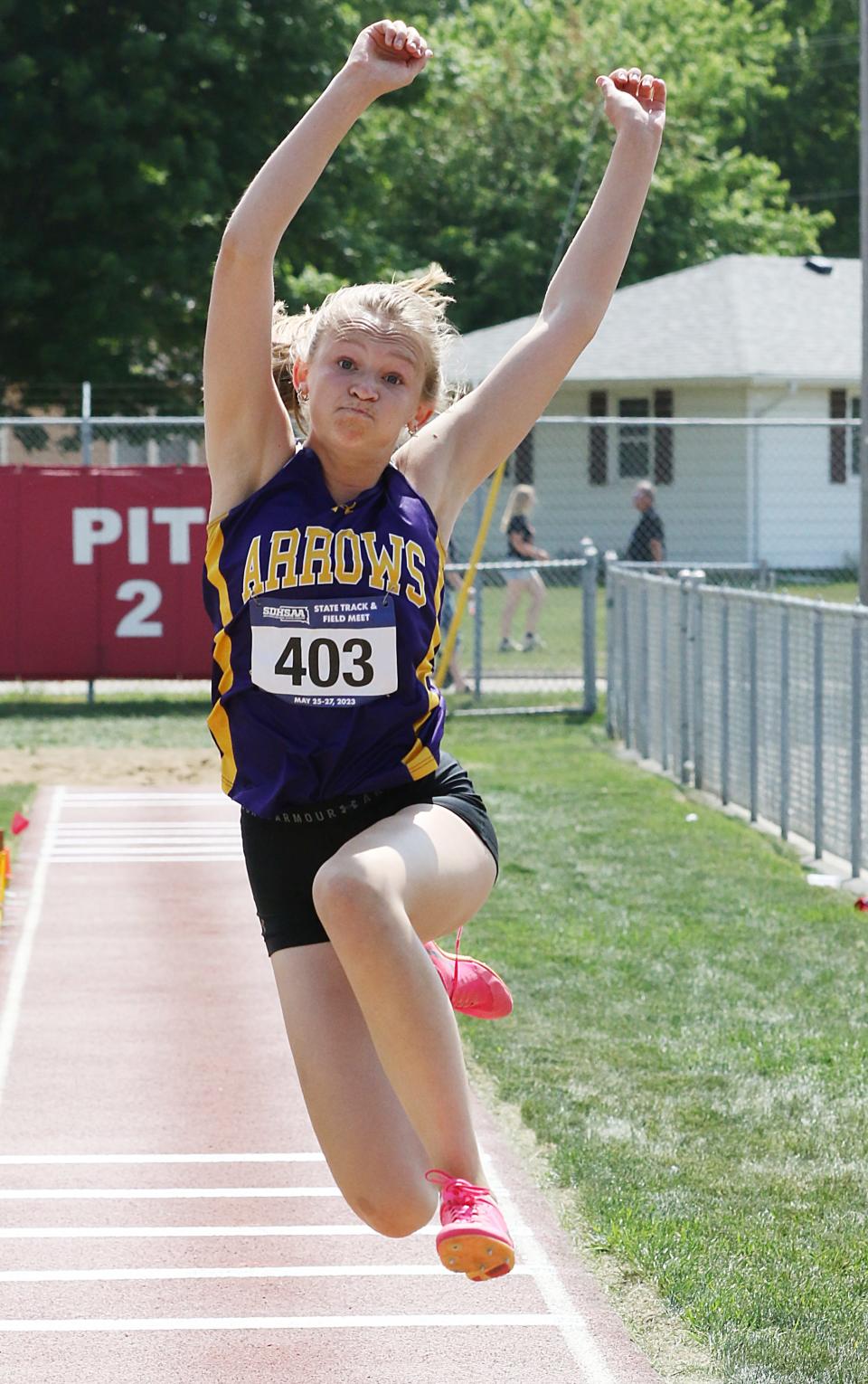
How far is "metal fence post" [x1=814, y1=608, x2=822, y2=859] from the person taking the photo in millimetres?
10211

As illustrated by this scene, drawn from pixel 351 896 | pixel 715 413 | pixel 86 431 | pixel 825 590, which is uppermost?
pixel 715 413

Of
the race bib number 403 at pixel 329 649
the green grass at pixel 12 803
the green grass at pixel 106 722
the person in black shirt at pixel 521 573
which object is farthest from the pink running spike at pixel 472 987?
the person in black shirt at pixel 521 573

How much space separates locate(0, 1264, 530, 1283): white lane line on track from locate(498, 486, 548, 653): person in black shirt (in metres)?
14.5

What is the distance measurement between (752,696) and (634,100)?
7.70m

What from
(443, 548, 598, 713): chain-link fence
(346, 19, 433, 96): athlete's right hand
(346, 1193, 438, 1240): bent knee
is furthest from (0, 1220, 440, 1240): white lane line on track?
(443, 548, 598, 713): chain-link fence

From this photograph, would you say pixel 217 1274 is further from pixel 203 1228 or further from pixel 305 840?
pixel 305 840

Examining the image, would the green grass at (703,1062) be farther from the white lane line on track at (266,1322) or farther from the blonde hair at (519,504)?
the blonde hair at (519,504)

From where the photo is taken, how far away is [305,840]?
12.4 feet

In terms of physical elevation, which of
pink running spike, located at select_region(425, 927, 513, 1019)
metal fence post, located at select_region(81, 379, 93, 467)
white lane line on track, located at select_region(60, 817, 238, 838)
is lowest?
white lane line on track, located at select_region(60, 817, 238, 838)

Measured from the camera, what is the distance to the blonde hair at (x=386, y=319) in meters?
3.83

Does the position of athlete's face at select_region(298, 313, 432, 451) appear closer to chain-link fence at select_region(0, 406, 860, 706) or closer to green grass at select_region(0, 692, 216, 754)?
green grass at select_region(0, 692, 216, 754)

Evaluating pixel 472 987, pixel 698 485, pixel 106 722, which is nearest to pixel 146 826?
pixel 106 722

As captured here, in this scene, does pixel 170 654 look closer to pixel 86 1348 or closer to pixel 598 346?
pixel 86 1348

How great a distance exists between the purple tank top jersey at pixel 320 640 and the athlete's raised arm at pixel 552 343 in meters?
0.22
